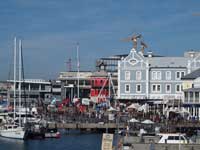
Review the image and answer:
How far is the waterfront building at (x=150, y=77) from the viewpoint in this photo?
10250 centimetres

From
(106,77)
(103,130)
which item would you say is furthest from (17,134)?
(106,77)

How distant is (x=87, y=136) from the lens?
77.1 metres

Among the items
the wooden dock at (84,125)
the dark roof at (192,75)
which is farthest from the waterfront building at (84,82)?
the wooden dock at (84,125)

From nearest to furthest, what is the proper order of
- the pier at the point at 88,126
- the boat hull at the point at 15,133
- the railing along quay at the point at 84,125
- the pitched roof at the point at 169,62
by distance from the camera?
1. the boat hull at the point at 15,133
2. the pier at the point at 88,126
3. the railing along quay at the point at 84,125
4. the pitched roof at the point at 169,62

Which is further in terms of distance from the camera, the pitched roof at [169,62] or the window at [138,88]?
the pitched roof at [169,62]

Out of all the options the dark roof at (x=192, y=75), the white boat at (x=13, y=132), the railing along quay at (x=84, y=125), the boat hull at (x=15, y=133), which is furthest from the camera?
the dark roof at (x=192, y=75)

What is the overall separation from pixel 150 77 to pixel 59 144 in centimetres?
3934

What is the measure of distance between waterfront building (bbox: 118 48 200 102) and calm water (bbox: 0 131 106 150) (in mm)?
27911

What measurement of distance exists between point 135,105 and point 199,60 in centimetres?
1532

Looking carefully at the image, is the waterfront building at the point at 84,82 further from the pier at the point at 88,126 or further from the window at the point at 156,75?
the pier at the point at 88,126

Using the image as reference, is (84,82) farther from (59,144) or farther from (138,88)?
(59,144)

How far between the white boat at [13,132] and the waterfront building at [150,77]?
32.9 m

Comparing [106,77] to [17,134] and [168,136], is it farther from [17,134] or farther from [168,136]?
[168,136]

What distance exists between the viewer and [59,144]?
67438 millimetres
